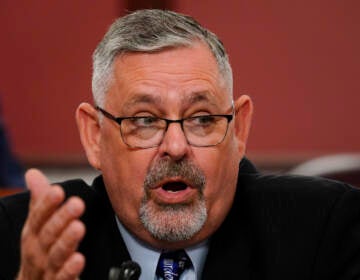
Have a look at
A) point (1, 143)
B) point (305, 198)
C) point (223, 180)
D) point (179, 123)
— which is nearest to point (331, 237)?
point (305, 198)

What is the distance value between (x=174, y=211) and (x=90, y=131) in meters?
0.38

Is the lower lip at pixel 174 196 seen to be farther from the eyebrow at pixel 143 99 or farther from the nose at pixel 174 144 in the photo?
the eyebrow at pixel 143 99

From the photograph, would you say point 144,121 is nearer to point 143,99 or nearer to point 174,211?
point 143,99

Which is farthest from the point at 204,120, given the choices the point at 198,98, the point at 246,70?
the point at 246,70

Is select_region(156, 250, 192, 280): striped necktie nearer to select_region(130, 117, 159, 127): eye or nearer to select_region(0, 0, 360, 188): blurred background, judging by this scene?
select_region(130, 117, 159, 127): eye

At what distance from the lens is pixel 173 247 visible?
6.56ft

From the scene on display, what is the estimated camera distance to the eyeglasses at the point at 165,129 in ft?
6.31

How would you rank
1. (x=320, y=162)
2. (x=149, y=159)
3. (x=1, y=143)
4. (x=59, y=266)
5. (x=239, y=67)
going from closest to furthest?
(x=59, y=266) → (x=149, y=159) → (x=320, y=162) → (x=1, y=143) → (x=239, y=67)

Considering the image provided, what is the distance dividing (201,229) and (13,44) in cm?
412

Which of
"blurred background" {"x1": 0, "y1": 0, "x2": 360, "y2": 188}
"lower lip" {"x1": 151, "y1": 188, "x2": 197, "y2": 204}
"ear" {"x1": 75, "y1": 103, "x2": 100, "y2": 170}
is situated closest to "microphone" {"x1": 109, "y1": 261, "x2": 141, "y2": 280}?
"lower lip" {"x1": 151, "y1": 188, "x2": 197, "y2": 204}

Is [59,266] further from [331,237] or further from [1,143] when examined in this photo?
[1,143]

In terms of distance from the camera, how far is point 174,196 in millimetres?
1882

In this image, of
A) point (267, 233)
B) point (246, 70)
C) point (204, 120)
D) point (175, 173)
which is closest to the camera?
point (175, 173)

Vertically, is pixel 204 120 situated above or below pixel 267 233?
above
